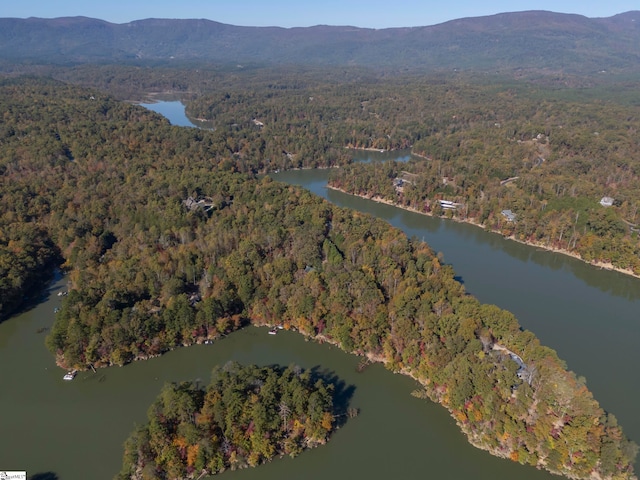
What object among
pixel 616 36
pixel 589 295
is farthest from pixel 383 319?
pixel 616 36

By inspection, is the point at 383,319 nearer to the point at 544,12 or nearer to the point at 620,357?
the point at 620,357

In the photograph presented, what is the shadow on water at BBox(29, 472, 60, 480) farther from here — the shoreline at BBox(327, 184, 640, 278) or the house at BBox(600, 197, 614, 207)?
the house at BBox(600, 197, 614, 207)

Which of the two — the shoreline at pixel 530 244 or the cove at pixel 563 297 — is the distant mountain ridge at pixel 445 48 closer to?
the shoreline at pixel 530 244

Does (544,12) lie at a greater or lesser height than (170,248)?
greater

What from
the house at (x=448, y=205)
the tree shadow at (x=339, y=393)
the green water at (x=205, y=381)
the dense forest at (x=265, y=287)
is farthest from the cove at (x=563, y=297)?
the tree shadow at (x=339, y=393)

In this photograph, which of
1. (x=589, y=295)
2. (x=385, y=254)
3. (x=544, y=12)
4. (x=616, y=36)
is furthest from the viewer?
(x=544, y=12)

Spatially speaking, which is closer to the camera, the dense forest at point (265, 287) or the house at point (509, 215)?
the dense forest at point (265, 287)

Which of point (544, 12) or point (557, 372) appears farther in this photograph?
point (544, 12)
